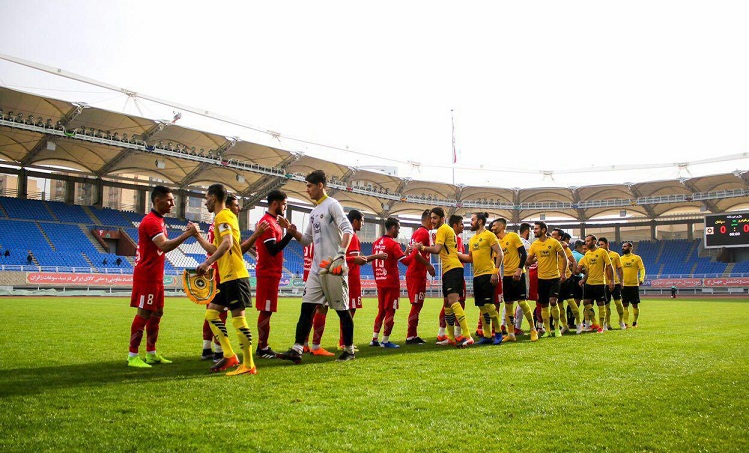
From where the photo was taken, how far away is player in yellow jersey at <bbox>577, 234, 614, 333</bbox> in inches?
476

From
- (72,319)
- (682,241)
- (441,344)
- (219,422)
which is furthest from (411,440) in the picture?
(682,241)

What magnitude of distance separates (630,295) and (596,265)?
6.05ft

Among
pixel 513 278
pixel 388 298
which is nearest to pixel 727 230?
pixel 513 278

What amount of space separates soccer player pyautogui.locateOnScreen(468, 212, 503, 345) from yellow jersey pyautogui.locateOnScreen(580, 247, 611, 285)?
4.16 m

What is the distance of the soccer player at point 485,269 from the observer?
8.85 m

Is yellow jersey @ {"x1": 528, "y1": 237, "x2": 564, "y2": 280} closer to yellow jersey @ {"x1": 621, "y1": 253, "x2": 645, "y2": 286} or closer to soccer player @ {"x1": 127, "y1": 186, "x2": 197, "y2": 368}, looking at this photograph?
yellow jersey @ {"x1": 621, "y1": 253, "x2": 645, "y2": 286}

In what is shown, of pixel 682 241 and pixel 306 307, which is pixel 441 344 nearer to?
pixel 306 307

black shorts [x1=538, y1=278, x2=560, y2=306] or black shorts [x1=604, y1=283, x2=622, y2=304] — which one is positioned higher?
black shorts [x1=538, y1=278, x2=560, y2=306]

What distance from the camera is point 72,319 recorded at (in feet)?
43.6

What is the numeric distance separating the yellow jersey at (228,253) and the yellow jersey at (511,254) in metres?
5.02

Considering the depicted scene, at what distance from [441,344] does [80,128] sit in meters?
33.5

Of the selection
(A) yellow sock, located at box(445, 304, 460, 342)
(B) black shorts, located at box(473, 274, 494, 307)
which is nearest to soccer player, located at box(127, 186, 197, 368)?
(A) yellow sock, located at box(445, 304, 460, 342)

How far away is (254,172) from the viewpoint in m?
41.8

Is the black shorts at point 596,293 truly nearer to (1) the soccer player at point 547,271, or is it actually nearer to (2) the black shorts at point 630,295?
(2) the black shorts at point 630,295
